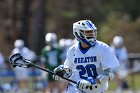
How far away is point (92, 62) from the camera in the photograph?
34.6ft

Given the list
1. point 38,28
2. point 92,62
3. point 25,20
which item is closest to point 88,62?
point 92,62

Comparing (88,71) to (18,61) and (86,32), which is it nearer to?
(86,32)

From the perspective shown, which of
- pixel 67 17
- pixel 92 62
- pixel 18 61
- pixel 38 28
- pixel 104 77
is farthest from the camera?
pixel 67 17

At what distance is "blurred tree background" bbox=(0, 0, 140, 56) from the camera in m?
40.4

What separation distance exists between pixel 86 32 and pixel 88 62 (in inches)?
17.1

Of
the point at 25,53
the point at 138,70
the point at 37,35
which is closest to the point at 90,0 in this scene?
the point at 37,35

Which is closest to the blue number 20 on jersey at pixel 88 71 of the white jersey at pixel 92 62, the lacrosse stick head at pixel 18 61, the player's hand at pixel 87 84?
the white jersey at pixel 92 62

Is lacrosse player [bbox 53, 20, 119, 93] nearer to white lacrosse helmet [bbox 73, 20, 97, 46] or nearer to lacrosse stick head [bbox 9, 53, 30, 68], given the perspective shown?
white lacrosse helmet [bbox 73, 20, 97, 46]

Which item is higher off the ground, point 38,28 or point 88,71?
point 38,28

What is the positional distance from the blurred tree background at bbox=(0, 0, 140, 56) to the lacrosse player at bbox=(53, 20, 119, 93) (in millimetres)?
27290

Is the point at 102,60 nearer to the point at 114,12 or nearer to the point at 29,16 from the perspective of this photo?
the point at 29,16

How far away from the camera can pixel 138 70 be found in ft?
86.7

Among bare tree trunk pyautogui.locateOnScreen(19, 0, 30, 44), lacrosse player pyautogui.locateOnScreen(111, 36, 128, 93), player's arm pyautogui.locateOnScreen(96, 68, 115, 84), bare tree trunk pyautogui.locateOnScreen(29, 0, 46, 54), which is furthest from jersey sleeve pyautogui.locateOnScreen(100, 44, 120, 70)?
bare tree trunk pyautogui.locateOnScreen(19, 0, 30, 44)

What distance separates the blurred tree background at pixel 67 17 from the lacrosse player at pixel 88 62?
2729cm
